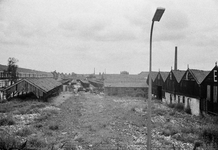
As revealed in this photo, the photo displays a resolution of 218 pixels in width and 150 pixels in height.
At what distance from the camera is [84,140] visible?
37.0 ft

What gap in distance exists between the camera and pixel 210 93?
1903cm

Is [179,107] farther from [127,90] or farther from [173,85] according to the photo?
[127,90]

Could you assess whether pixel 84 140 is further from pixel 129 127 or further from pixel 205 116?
pixel 205 116

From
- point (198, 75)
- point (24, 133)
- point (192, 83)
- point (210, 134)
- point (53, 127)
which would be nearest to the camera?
point (24, 133)

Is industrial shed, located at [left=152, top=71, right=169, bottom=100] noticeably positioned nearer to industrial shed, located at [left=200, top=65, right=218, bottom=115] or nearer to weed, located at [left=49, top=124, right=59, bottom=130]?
Answer: industrial shed, located at [left=200, top=65, right=218, bottom=115]

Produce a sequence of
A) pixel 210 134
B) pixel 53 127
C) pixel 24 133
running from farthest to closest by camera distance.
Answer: pixel 53 127
pixel 210 134
pixel 24 133

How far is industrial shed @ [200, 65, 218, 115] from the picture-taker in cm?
1820

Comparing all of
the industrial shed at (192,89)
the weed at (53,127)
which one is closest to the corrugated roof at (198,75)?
the industrial shed at (192,89)

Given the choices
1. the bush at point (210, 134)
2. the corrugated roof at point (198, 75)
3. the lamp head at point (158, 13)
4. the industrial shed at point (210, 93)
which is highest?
the lamp head at point (158, 13)

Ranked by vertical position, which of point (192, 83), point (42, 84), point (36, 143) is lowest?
point (36, 143)

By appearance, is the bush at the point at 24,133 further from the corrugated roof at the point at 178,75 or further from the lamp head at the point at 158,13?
the corrugated roof at the point at 178,75

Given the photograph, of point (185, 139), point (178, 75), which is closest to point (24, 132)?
point (185, 139)

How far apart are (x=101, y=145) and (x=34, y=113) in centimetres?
1202

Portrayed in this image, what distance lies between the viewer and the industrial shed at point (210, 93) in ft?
59.7
